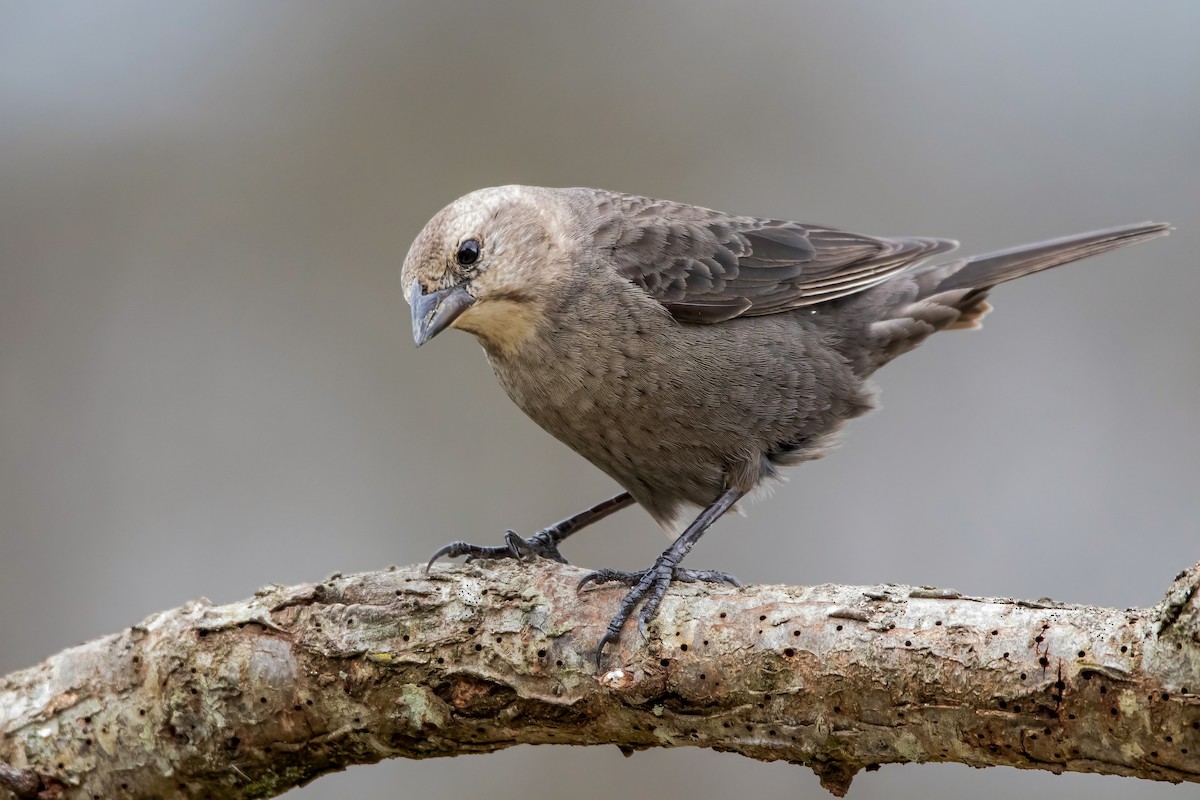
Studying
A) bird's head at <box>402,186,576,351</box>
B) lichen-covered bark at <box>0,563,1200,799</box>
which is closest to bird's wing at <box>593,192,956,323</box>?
bird's head at <box>402,186,576,351</box>

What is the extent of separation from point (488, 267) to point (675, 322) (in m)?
0.72

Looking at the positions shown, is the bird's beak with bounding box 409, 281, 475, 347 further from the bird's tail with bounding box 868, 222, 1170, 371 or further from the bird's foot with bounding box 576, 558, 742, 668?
the bird's tail with bounding box 868, 222, 1170, 371

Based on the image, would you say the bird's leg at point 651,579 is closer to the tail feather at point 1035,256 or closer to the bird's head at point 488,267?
the bird's head at point 488,267

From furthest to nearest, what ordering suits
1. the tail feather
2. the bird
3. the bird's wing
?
the tail feather, the bird's wing, the bird

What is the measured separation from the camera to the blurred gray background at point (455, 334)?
5.91 meters

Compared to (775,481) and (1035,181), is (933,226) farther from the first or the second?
(775,481)

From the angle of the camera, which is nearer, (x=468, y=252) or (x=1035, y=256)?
(x=468, y=252)

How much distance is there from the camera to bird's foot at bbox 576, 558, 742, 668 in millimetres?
3031

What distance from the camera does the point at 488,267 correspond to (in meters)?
3.92

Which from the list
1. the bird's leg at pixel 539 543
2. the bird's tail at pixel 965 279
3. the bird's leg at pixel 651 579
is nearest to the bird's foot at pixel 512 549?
the bird's leg at pixel 539 543

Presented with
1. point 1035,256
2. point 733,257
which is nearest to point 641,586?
point 733,257

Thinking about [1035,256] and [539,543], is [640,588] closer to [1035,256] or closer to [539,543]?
[539,543]

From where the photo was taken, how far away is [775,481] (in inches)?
168

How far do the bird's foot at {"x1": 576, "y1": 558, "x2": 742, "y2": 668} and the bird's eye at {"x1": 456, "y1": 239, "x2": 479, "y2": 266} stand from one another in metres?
1.20
